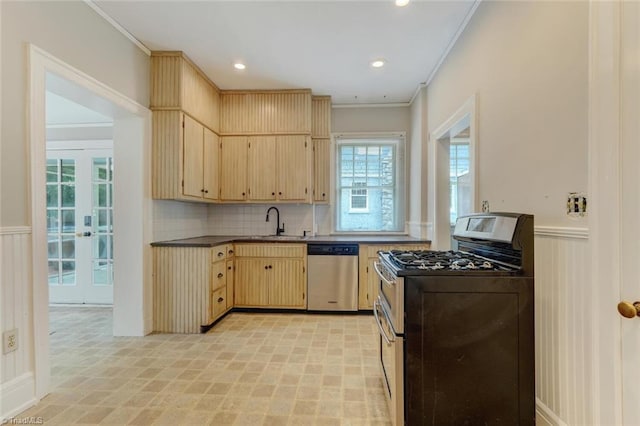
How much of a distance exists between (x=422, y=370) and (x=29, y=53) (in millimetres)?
2943

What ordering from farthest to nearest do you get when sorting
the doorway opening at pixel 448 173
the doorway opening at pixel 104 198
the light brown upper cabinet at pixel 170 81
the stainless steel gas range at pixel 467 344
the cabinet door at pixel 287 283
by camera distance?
1. the cabinet door at pixel 287 283
2. the light brown upper cabinet at pixel 170 81
3. the doorway opening at pixel 448 173
4. the doorway opening at pixel 104 198
5. the stainless steel gas range at pixel 467 344

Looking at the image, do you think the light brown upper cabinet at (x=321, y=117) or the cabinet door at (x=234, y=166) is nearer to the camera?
the cabinet door at (x=234, y=166)

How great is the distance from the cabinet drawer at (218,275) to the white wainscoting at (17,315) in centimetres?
147

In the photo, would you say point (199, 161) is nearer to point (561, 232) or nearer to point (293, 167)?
point (293, 167)

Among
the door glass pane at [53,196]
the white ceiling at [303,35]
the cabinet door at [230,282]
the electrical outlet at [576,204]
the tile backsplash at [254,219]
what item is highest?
the white ceiling at [303,35]

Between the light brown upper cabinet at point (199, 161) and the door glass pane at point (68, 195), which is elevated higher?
the light brown upper cabinet at point (199, 161)

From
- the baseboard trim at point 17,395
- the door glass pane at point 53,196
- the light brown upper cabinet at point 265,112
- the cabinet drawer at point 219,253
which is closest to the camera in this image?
the baseboard trim at point 17,395

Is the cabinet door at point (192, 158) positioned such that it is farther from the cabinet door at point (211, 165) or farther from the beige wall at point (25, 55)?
the beige wall at point (25, 55)

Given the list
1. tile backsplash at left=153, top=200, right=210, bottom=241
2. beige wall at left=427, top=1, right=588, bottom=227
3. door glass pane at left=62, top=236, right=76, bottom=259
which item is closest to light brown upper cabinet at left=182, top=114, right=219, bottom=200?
tile backsplash at left=153, top=200, right=210, bottom=241

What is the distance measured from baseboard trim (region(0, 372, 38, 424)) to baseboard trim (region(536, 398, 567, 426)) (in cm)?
295

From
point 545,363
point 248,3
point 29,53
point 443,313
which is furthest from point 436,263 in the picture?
point 29,53

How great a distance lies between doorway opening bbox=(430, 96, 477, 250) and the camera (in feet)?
7.90

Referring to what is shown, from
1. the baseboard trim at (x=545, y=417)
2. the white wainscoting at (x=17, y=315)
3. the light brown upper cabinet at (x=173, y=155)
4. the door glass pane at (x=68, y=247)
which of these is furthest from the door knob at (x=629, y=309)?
the door glass pane at (x=68, y=247)

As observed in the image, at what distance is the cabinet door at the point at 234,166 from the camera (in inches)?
163
